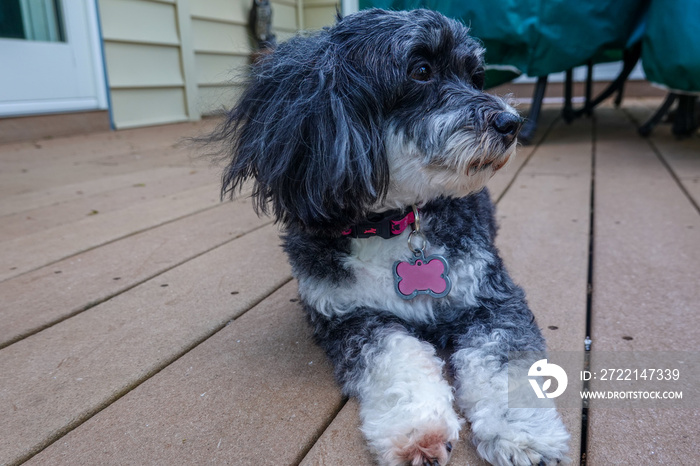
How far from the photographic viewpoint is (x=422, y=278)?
1591mm

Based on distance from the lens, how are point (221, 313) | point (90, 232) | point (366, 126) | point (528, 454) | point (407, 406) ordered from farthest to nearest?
1. point (90, 232)
2. point (221, 313)
3. point (366, 126)
4. point (407, 406)
5. point (528, 454)

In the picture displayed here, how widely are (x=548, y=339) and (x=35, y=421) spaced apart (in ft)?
4.62

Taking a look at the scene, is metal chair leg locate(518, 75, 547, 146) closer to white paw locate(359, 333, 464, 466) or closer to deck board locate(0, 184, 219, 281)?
deck board locate(0, 184, 219, 281)

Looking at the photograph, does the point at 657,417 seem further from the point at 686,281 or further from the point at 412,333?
the point at 686,281

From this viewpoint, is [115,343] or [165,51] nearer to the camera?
[115,343]

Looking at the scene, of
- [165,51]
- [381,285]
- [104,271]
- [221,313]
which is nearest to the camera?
[381,285]

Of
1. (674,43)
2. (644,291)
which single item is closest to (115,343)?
(644,291)

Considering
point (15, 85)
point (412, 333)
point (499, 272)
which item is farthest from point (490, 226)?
point (15, 85)

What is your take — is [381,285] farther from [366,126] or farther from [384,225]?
[366,126]

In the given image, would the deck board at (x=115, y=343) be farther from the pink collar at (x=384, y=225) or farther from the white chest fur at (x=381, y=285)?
the pink collar at (x=384, y=225)

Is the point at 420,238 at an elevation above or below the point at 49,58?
below

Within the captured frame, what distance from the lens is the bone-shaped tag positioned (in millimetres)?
1584

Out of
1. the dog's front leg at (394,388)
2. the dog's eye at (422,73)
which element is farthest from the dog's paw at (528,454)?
the dog's eye at (422,73)

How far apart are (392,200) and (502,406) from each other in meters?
0.63
